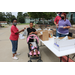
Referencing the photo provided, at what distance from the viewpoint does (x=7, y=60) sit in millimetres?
2641

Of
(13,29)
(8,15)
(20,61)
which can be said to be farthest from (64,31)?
(8,15)

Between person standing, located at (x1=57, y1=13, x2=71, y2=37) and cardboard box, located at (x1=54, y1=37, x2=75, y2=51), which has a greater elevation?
person standing, located at (x1=57, y1=13, x2=71, y2=37)

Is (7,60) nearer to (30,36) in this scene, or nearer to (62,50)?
(30,36)

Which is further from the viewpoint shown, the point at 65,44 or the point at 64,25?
the point at 64,25

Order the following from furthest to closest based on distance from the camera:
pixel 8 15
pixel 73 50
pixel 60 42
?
1. pixel 8 15
2. pixel 73 50
3. pixel 60 42

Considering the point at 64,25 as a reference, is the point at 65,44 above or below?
below

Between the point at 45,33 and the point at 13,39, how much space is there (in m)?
1.23

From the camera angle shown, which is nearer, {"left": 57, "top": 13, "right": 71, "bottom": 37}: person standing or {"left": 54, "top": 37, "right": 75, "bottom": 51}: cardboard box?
{"left": 54, "top": 37, "right": 75, "bottom": 51}: cardboard box

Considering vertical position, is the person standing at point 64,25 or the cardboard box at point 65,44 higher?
the person standing at point 64,25

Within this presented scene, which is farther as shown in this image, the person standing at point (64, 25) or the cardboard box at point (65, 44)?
the person standing at point (64, 25)

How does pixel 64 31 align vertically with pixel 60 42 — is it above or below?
above

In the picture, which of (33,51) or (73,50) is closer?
(73,50)
